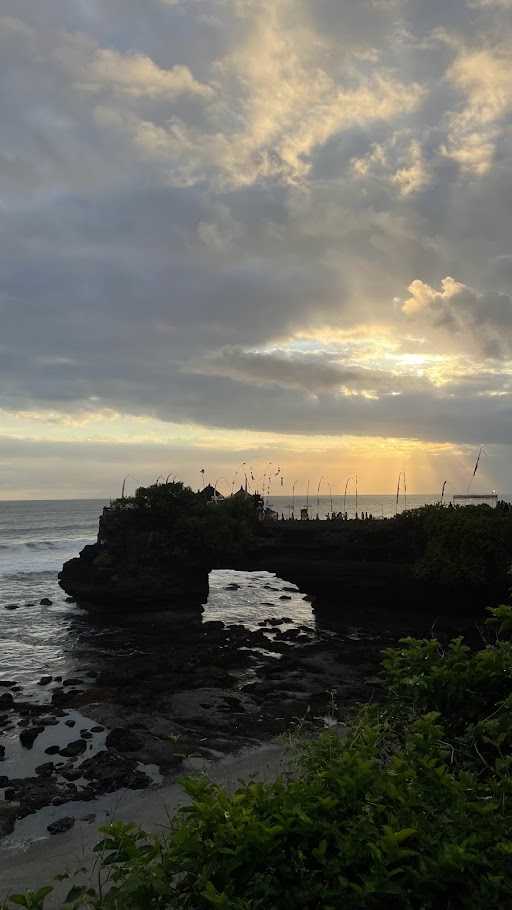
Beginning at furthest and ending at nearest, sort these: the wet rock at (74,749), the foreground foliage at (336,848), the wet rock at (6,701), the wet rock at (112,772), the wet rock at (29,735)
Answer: the wet rock at (6,701) < the wet rock at (29,735) < the wet rock at (74,749) < the wet rock at (112,772) < the foreground foliage at (336,848)

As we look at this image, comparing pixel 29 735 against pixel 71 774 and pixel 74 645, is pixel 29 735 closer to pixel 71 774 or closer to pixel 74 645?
pixel 71 774

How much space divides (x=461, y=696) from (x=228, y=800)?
13.9 ft

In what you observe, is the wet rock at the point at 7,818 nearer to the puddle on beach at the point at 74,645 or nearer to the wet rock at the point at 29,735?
the puddle on beach at the point at 74,645

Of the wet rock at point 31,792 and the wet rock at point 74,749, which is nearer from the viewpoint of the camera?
the wet rock at point 31,792

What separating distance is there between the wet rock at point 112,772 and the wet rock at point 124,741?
426 mm

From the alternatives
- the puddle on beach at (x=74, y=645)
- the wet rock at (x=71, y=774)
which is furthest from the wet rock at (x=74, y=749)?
the wet rock at (x=71, y=774)

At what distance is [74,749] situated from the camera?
1878 centimetres

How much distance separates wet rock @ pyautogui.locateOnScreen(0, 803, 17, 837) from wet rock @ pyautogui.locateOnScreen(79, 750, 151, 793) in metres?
2.26

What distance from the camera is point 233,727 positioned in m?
20.7

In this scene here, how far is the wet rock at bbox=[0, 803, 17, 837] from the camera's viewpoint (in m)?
14.0

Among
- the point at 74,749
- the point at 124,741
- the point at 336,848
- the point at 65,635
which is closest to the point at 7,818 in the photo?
the point at 74,749

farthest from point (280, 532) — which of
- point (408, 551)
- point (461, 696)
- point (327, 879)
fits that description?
point (327, 879)

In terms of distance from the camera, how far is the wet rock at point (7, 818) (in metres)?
14.0

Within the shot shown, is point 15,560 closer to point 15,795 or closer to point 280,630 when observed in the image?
point 280,630
